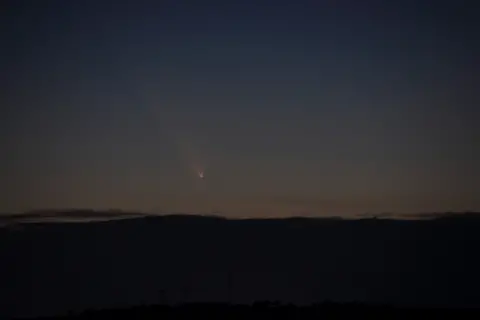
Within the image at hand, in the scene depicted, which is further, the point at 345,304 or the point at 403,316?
Result: the point at 345,304

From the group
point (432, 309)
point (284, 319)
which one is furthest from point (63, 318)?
point (432, 309)

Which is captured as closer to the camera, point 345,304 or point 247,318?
point 247,318

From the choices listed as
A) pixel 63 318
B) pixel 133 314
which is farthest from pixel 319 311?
pixel 63 318

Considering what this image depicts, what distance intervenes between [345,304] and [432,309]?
5510 mm

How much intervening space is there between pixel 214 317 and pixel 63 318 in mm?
9107

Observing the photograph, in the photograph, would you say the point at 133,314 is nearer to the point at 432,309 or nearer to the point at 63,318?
the point at 63,318

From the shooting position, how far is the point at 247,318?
2474 inches

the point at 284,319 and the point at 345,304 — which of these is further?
the point at 345,304

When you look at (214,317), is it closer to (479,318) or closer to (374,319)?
(374,319)

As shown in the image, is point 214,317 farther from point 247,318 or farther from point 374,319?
point 374,319

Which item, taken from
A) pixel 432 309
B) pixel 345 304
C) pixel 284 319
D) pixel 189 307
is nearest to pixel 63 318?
pixel 189 307

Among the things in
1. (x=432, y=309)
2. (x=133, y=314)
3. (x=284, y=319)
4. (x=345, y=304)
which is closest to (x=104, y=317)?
(x=133, y=314)

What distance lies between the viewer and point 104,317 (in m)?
64.0

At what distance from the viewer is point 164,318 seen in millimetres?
64062
